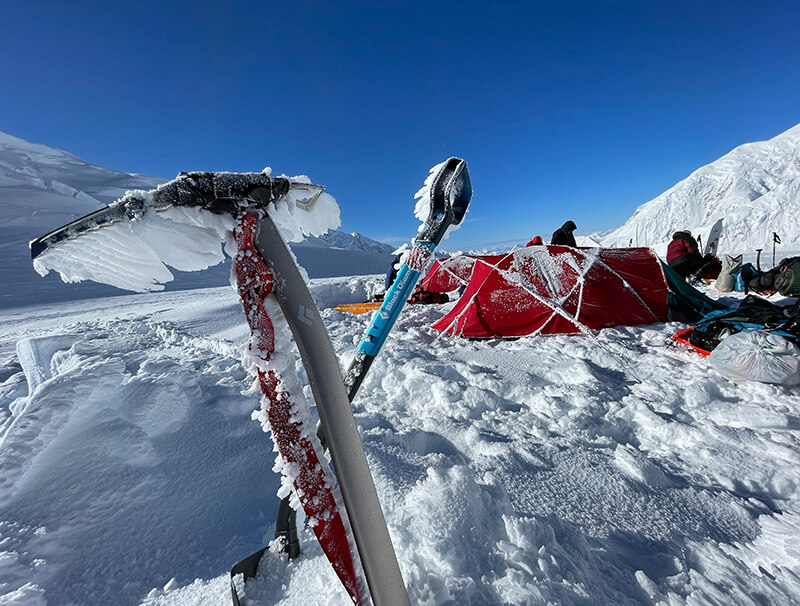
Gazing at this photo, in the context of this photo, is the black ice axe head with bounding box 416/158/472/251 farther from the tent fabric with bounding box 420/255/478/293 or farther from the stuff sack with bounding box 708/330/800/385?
the tent fabric with bounding box 420/255/478/293

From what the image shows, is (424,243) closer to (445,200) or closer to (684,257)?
(445,200)

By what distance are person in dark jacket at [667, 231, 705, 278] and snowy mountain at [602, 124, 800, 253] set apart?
76.8 feet

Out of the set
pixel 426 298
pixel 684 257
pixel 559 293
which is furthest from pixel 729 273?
pixel 426 298

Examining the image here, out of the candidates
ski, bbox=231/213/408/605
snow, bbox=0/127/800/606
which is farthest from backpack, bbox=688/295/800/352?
ski, bbox=231/213/408/605

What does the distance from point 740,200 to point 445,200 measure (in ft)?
201

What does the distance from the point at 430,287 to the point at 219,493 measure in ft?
22.0

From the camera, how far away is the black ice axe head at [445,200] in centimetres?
132

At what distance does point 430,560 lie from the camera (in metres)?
1.08

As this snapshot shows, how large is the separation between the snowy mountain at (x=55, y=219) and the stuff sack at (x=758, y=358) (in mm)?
3420

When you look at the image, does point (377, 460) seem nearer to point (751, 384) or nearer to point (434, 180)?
point (434, 180)

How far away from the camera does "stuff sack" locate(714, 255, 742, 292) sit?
23.1 ft

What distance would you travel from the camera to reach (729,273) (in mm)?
Answer: 7152

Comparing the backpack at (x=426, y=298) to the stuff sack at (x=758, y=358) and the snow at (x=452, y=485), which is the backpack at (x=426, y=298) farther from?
the stuff sack at (x=758, y=358)

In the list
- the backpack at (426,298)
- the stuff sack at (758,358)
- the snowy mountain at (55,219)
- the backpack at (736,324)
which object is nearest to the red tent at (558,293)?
the backpack at (736,324)
